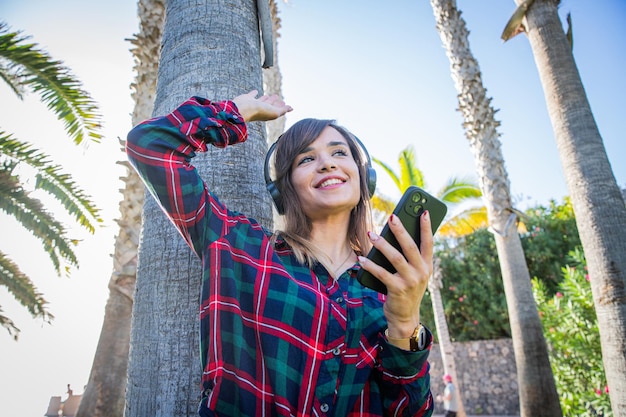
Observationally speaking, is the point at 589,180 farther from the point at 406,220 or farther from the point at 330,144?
the point at 406,220

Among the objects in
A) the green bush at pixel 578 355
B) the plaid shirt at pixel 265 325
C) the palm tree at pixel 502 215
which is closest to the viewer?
the plaid shirt at pixel 265 325

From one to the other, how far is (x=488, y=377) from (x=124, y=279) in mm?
14606

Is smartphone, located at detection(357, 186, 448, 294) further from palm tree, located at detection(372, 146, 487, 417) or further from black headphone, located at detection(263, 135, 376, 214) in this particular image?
palm tree, located at detection(372, 146, 487, 417)

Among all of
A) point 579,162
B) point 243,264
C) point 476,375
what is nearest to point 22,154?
point 243,264

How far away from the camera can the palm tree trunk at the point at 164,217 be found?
4.54 ft

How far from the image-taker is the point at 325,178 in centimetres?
161

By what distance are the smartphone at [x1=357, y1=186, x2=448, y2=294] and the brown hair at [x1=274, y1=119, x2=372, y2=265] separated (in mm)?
401

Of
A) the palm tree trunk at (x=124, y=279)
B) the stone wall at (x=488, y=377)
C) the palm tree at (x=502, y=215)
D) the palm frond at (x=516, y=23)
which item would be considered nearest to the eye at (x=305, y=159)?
the palm tree trunk at (x=124, y=279)

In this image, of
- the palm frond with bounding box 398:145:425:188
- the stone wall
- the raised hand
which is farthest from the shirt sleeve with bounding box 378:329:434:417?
the stone wall

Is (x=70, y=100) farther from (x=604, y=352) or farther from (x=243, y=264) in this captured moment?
(x=604, y=352)

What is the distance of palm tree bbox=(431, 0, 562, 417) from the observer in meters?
5.97

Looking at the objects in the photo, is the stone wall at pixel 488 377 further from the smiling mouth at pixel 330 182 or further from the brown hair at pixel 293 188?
the smiling mouth at pixel 330 182

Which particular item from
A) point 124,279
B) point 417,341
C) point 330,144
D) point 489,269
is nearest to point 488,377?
point 489,269

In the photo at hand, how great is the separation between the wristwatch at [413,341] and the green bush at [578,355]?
22.6ft
